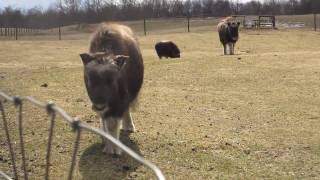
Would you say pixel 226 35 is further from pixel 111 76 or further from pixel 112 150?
pixel 111 76

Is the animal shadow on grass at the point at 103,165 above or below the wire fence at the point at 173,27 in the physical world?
below

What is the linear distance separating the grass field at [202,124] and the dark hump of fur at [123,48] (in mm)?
823

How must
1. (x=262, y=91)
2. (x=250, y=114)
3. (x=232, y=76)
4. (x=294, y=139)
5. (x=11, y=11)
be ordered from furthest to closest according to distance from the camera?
(x=11, y=11) → (x=232, y=76) → (x=262, y=91) → (x=250, y=114) → (x=294, y=139)

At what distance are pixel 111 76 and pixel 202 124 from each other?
115 inches

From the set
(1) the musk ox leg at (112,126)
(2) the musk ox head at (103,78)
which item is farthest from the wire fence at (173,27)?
(2) the musk ox head at (103,78)

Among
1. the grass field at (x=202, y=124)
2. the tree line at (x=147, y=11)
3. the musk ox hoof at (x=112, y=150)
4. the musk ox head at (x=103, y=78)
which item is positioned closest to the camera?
the musk ox head at (x=103, y=78)

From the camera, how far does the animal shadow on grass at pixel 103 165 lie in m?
6.98

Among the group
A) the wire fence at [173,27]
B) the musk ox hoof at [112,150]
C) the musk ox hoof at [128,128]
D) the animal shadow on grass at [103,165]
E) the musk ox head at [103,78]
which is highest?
the wire fence at [173,27]

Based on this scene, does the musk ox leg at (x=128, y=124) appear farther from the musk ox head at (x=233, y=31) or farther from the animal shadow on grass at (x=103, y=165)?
the musk ox head at (x=233, y=31)

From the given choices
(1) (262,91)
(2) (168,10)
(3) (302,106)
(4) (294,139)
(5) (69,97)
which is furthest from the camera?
(2) (168,10)

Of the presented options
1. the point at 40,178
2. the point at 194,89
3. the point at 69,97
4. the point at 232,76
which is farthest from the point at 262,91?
the point at 40,178

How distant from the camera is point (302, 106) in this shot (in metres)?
11.2

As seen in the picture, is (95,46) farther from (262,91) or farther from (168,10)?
(168,10)

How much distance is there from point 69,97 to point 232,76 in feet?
16.0
